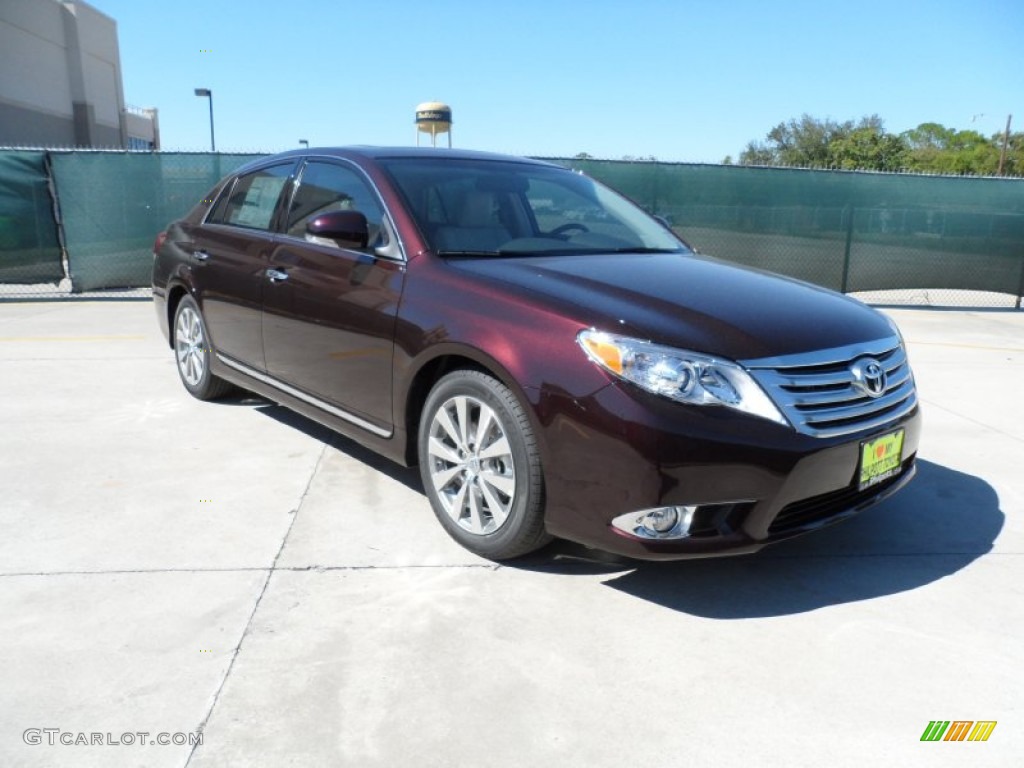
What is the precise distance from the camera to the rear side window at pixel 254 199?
465 cm

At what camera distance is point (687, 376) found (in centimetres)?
275

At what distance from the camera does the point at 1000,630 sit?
Answer: 2.89m

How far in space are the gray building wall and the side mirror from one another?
110 feet

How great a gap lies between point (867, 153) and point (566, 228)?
66.8 metres

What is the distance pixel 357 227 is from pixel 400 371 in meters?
0.72

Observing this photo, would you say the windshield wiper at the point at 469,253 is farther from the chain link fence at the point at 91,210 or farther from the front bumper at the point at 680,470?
the chain link fence at the point at 91,210

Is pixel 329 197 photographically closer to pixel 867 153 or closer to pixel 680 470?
pixel 680 470

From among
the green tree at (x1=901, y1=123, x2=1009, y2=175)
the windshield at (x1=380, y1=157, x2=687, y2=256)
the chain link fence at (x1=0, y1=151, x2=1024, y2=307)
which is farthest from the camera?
the green tree at (x1=901, y1=123, x2=1009, y2=175)

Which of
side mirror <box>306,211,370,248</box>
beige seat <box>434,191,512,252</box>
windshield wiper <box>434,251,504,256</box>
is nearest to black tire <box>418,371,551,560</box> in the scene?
windshield wiper <box>434,251,504,256</box>

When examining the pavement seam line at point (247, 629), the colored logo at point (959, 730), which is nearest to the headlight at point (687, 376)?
the colored logo at point (959, 730)

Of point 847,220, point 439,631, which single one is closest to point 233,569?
point 439,631

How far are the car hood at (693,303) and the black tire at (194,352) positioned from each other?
8.28 feet

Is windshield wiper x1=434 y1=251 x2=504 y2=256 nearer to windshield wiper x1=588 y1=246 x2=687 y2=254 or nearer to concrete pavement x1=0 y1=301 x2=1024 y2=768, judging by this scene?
windshield wiper x1=588 y1=246 x2=687 y2=254

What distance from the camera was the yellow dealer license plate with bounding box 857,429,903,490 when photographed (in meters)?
3.05
